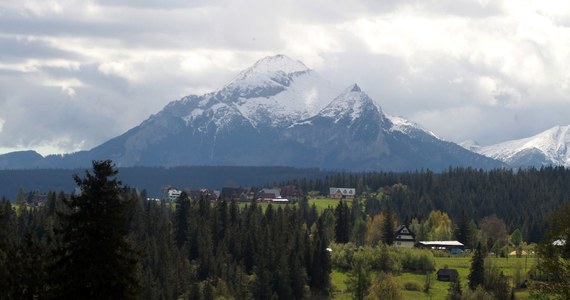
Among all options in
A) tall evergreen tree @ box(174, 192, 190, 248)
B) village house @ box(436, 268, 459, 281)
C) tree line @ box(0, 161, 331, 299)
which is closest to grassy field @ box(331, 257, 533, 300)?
village house @ box(436, 268, 459, 281)

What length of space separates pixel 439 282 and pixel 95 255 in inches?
4742

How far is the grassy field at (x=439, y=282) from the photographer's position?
5877 inches

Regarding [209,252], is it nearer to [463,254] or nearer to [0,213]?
[463,254]

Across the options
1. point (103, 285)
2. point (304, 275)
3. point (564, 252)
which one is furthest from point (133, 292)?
point (304, 275)

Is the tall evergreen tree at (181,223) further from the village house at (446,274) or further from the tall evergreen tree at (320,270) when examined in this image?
the village house at (446,274)

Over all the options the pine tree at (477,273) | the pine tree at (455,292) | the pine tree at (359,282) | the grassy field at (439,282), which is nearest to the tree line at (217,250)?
the grassy field at (439,282)

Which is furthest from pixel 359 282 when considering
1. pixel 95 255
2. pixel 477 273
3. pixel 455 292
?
pixel 95 255

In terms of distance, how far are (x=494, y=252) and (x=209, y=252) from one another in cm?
6374

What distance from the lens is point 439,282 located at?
162500 millimetres

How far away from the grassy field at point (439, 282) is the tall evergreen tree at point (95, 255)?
9773cm

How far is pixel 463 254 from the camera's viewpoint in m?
198

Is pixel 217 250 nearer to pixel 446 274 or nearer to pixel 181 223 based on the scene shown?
pixel 181 223

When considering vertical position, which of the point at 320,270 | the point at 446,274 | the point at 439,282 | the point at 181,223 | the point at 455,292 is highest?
the point at 181,223

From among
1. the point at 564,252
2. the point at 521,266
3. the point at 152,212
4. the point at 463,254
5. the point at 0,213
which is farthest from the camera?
the point at 463,254
